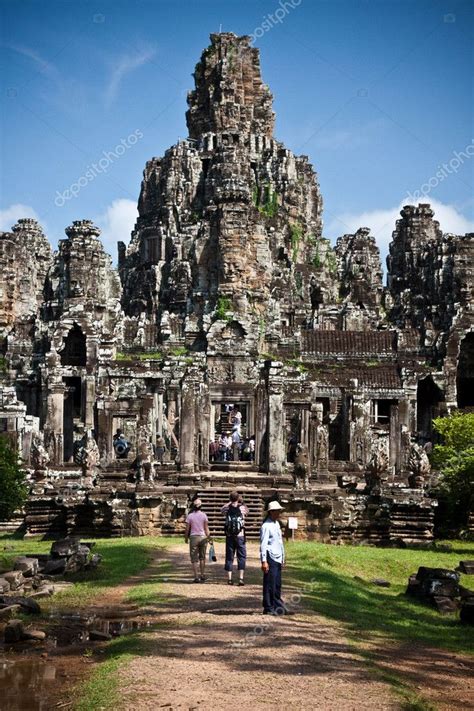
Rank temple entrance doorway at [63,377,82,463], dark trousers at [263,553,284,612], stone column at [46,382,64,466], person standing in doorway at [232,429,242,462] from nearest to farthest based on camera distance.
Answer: dark trousers at [263,553,284,612]
person standing in doorway at [232,429,242,462]
stone column at [46,382,64,466]
temple entrance doorway at [63,377,82,463]

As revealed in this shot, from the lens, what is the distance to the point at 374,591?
60.4 ft

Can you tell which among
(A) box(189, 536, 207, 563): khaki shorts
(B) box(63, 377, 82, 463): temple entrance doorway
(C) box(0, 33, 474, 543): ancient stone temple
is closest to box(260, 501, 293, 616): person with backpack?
(A) box(189, 536, 207, 563): khaki shorts

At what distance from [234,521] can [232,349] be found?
25438 mm

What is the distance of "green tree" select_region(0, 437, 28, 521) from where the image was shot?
88.2 ft

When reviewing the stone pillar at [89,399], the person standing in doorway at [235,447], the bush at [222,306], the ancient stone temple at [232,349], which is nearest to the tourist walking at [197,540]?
the ancient stone temple at [232,349]

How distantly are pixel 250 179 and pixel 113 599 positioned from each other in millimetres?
53876

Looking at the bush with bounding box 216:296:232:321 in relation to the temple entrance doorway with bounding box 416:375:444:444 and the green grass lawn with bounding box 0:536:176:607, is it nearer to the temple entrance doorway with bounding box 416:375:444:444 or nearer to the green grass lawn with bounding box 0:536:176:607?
the temple entrance doorway with bounding box 416:375:444:444

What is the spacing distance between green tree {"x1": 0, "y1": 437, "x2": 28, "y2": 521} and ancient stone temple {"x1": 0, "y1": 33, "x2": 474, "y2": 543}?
1.57ft

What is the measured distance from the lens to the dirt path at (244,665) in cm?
976

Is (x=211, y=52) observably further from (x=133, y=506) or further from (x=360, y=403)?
(x=133, y=506)

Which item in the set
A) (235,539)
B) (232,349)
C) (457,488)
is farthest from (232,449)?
(235,539)

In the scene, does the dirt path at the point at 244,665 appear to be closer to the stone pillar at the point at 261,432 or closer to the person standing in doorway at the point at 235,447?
the stone pillar at the point at 261,432

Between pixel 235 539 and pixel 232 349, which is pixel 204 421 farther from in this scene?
pixel 235 539

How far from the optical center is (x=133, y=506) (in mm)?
26406
